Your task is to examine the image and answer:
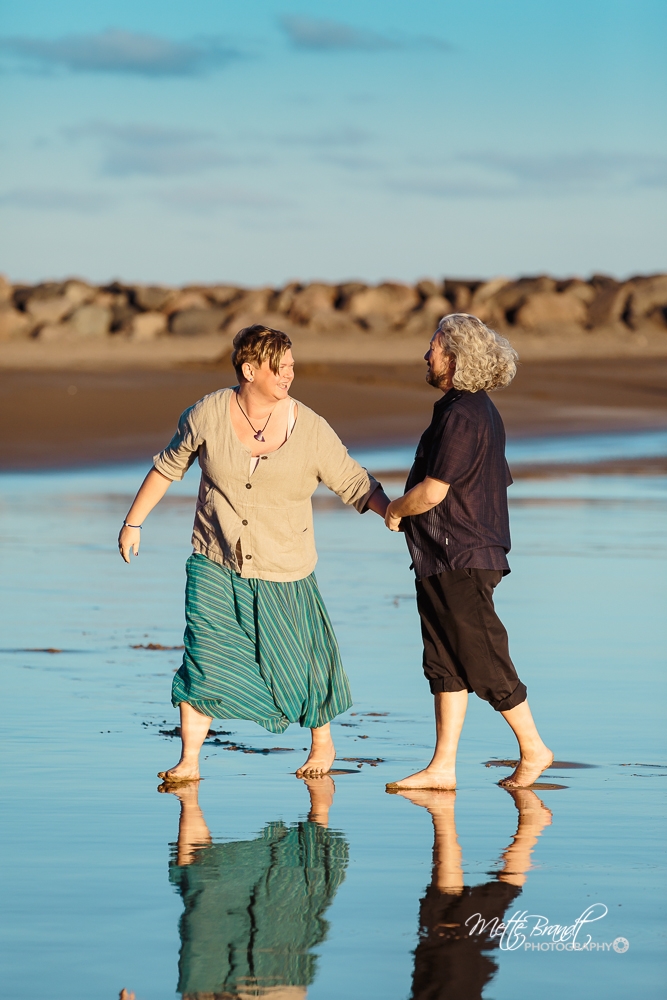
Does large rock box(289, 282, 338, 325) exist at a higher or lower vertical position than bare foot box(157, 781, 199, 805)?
higher

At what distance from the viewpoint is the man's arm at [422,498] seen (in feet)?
18.4

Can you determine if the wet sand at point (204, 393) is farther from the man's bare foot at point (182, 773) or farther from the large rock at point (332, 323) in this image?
the large rock at point (332, 323)

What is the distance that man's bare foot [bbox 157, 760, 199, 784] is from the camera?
545 cm

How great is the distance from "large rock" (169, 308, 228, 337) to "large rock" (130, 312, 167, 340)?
348mm

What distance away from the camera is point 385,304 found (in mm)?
61188

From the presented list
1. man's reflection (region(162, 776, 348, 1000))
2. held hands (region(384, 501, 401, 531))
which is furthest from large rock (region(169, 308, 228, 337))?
man's reflection (region(162, 776, 348, 1000))

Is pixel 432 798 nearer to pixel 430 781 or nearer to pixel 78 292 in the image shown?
pixel 430 781

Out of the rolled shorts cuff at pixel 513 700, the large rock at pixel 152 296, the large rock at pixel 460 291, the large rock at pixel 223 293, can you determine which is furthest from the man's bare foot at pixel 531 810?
the large rock at pixel 223 293

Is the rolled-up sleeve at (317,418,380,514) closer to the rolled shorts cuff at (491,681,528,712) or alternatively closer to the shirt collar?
the shirt collar

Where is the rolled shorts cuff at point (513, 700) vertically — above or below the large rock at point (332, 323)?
below

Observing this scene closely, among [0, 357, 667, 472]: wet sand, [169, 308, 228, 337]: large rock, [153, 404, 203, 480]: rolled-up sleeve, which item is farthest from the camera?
[169, 308, 228, 337]: large rock

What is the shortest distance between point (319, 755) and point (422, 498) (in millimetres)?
922

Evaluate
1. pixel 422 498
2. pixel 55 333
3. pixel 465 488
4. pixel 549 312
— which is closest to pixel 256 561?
pixel 422 498

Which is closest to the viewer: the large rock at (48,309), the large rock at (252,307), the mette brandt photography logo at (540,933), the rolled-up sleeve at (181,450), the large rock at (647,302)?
the mette brandt photography logo at (540,933)
